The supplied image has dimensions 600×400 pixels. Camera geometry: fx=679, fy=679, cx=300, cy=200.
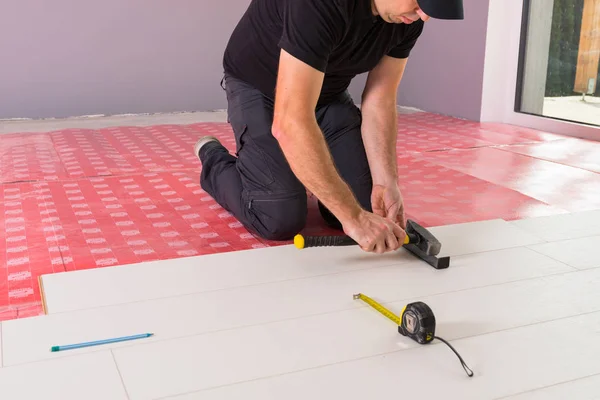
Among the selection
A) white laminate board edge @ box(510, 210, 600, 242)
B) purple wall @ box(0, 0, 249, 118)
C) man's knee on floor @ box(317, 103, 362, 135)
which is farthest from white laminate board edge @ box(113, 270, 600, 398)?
purple wall @ box(0, 0, 249, 118)

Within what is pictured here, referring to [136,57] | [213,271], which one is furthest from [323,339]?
[136,57]

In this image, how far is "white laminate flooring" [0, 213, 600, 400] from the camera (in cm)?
134

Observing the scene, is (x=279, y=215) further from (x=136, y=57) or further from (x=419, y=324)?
(x=136, y=57)

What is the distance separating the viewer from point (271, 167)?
2.38m

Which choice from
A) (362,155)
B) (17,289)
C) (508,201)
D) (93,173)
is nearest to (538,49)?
(508,201)

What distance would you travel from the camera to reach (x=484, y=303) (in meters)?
1.74

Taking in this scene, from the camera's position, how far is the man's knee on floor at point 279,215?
230 cm

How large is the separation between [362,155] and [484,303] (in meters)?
0.85

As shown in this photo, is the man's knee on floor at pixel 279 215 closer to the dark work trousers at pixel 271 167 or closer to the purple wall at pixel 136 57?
the dark work trousers at pixel 271 167

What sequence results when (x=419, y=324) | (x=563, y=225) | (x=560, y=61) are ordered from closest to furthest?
(x=419, y=324) < (x=563, y=225) < (x=560, y=61)

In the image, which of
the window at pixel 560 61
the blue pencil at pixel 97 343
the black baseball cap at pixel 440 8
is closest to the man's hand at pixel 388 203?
the black baseball cap at pixel 440 8

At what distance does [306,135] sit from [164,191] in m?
1.29

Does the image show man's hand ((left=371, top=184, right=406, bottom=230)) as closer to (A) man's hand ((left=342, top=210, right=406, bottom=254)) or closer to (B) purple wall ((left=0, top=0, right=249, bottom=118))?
(A) man's hand ((left=342, top=210, right=406, bottom=254))

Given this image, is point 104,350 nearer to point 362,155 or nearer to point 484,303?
point 484,303
